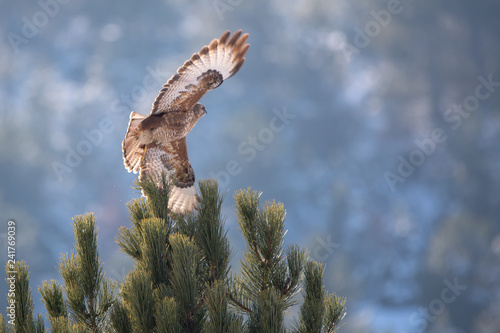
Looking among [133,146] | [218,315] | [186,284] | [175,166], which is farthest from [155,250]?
[175,166]

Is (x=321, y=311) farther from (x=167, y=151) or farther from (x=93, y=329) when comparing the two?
(x=167, y=151)

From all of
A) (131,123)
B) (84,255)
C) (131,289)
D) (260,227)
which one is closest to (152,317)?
(131,289)

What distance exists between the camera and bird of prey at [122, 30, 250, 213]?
6879 mm

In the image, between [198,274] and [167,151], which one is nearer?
[198,274]

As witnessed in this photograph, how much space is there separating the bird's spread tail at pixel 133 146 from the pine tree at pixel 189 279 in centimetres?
234

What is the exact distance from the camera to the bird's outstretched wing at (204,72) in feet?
22.5

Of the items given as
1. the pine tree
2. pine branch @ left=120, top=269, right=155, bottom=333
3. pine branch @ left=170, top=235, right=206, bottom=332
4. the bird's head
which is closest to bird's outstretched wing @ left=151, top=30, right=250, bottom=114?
the bird's head

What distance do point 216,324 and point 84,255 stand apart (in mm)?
1472

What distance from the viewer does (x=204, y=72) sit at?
7.00 meters

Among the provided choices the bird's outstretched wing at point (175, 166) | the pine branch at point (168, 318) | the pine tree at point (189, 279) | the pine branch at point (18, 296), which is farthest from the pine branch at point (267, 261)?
the bird's outstretched wing at point (175, 166)

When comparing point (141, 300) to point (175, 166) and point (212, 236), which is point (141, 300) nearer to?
point (212, 236)

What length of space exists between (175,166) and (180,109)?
1132 mm

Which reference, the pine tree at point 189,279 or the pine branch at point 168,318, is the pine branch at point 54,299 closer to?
the pine tree at point 189,279

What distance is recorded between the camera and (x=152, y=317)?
4.07 m
